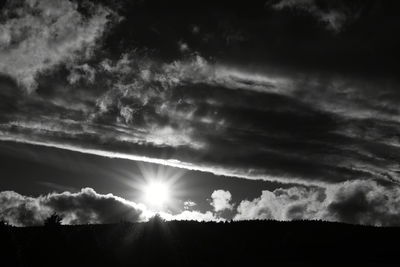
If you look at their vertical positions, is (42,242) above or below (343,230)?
below

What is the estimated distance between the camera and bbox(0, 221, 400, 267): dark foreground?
96.8m

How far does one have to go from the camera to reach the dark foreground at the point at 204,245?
318ft

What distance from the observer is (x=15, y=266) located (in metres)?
78.4

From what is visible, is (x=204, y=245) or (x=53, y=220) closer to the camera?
(x=53, y=220)

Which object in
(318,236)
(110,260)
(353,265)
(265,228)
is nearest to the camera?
(353,265)

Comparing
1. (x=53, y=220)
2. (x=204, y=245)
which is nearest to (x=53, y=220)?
(x=53, y=220)

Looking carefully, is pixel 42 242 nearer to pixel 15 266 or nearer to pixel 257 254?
pixel 15 266

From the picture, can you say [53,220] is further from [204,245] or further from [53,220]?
[204,245]

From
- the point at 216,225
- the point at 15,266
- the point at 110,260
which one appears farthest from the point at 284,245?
the point at 15,266

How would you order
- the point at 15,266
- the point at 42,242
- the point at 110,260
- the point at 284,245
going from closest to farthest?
the point at 15,266, the point at 42,242, the point at 110,260, the point at 284,245

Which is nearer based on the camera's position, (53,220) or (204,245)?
(53,220)

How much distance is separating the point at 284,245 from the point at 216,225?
40041 millimetres

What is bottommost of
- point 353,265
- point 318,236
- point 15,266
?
point 15,266

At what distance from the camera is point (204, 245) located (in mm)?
150875
